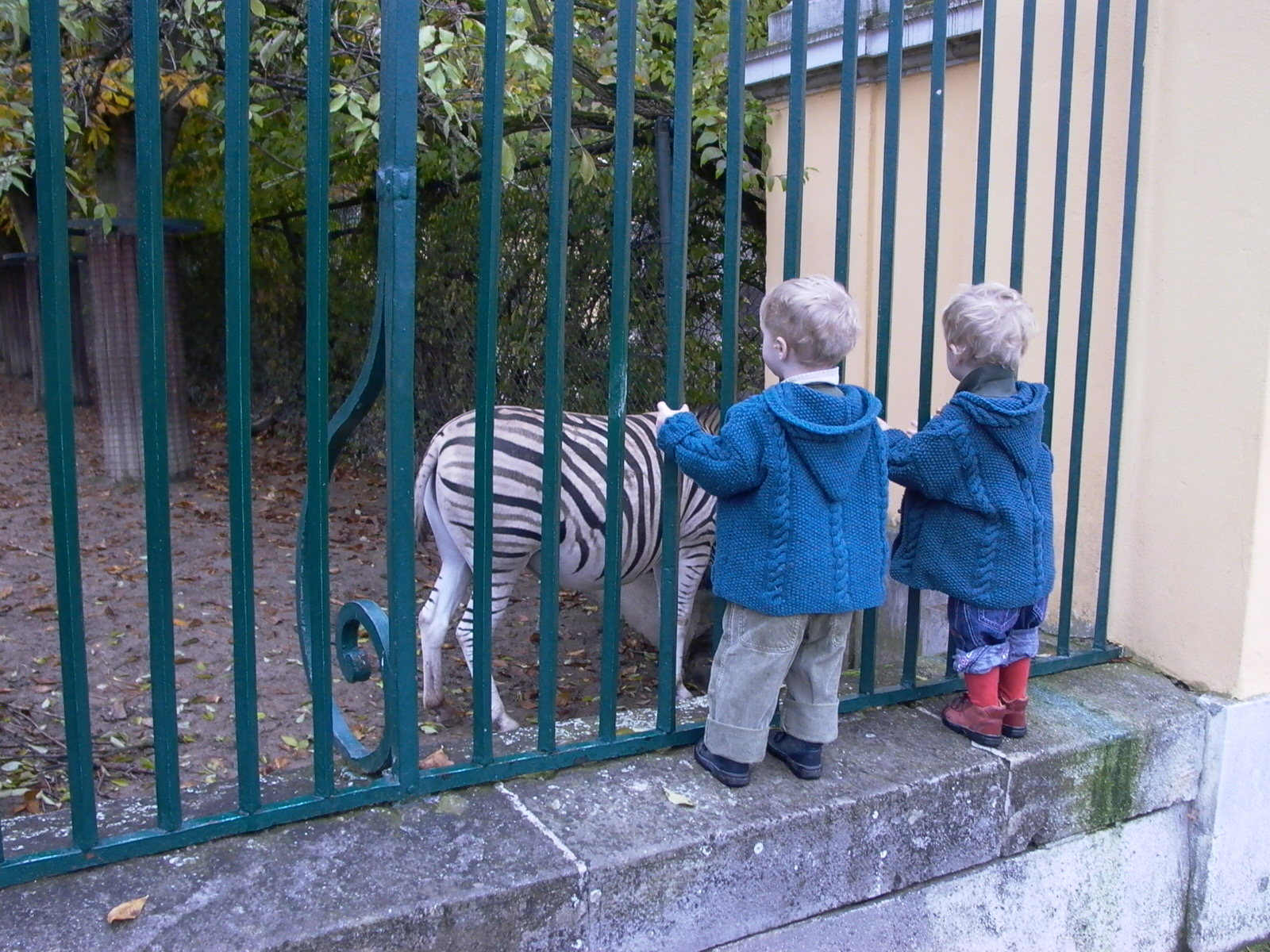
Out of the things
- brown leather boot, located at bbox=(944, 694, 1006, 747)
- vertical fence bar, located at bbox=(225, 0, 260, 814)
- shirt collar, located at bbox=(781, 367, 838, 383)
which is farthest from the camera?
brown leather boot, located at bbox=(944, 694, 1006, 747)

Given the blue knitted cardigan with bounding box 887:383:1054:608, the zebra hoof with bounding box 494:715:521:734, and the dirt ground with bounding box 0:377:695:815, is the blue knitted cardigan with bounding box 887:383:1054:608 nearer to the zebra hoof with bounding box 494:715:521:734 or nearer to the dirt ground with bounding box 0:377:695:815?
the dirt ground with bounding box 0:377:695:815

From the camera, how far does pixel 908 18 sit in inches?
148

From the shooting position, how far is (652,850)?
2117mm

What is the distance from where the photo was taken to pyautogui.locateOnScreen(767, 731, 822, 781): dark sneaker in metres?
2.46

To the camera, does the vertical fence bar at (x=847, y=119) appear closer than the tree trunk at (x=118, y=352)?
Yes

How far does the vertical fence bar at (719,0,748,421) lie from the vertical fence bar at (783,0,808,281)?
111 millimetres

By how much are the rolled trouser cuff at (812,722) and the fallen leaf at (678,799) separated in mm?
302

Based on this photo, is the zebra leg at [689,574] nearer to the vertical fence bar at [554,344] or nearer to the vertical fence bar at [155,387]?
the vertical fence bar at [554,344]

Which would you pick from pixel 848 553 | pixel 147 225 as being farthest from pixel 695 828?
pixel 147 225

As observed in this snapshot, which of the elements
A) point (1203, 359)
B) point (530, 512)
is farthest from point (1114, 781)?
point (530, 512)

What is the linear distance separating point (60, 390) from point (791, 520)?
134cm

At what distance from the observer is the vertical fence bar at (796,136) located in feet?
8.06

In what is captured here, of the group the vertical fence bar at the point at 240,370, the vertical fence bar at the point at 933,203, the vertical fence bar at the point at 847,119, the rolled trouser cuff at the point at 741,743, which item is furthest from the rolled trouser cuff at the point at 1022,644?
the vertical fence bar at the point at 240,370

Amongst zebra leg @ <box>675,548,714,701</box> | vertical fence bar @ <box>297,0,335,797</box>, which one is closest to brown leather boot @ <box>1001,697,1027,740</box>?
vertical fence bar @ <box>297,0,335,797</box>
